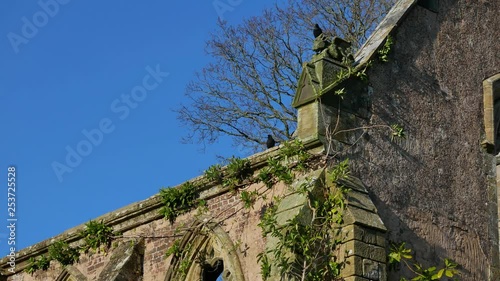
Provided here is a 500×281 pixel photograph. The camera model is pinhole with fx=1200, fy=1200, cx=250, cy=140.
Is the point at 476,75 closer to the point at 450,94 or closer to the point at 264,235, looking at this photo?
the point at 450,94

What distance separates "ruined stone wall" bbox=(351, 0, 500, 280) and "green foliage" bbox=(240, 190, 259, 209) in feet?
4.68

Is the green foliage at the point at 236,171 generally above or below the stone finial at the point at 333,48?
below

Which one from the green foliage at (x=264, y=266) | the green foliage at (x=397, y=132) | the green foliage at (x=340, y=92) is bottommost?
the green foliage at (x=264, y=266)

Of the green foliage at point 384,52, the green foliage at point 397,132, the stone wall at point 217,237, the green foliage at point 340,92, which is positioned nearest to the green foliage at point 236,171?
the stone wall at point 217,237

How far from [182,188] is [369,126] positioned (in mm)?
2926

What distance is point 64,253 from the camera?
18.6 meters

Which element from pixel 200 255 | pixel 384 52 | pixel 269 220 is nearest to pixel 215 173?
pixel 200 255

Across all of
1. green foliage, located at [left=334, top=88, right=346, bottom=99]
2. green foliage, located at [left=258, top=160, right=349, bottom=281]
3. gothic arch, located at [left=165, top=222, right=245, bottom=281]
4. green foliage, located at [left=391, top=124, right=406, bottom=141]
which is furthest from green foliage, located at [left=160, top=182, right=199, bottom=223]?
green foliage, located at [left=391, top=124, right=406, bottom=141]

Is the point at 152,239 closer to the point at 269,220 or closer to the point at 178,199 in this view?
the point at 178,199

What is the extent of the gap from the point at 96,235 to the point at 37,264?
1.78 m

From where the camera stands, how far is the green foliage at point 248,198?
15.3 meters

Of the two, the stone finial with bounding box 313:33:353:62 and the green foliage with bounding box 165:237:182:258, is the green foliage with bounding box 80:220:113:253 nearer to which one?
the green foliage with bounding box 165:237:182:258

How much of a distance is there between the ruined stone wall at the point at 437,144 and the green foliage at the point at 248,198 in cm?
143

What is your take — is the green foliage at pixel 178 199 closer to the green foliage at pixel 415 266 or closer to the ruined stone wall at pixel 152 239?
the ruined stone wall at pixel 152 239
